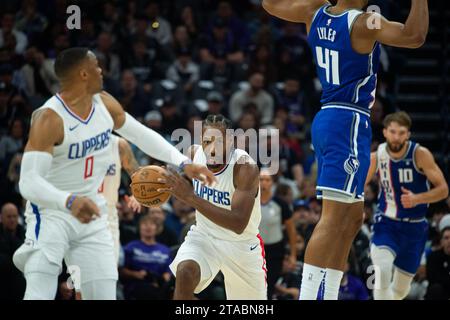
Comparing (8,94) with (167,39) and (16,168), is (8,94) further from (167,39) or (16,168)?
(167,39)

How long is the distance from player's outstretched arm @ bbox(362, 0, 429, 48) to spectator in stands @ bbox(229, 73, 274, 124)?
749 centimetres

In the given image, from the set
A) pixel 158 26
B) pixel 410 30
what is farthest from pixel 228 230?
pixel 158 26

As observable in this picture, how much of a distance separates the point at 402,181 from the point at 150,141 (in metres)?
3.35

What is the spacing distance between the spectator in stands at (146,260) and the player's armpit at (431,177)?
10.2ft

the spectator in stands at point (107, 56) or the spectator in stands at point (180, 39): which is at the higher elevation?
the spectator in stands at point (180, 39)

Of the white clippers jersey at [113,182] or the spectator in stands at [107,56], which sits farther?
the spectator in stands at [107,56]

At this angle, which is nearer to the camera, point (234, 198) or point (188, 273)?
point (188, 273)

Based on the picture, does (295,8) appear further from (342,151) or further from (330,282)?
(330,282)

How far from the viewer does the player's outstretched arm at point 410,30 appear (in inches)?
246

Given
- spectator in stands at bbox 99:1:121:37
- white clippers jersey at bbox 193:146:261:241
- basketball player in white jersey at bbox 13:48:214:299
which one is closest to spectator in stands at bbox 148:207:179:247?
white clippers jersey at bbox 193:146:261:241

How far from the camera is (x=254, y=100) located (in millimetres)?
13953

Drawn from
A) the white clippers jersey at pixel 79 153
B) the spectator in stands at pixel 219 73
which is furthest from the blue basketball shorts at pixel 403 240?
the spectator in stands at pixel 219 73

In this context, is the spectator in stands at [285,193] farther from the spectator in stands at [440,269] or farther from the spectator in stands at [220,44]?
the spectator in stands at [220,44]

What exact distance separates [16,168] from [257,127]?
3.44m
